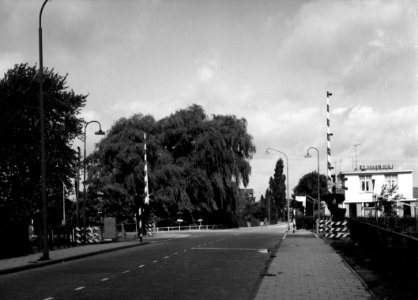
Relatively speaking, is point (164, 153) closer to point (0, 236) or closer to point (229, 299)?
point (0, 236)

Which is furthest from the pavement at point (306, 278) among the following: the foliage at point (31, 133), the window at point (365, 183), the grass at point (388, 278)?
the window at point (365, 183)

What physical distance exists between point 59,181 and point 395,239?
85.2 ft

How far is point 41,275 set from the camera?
15.7 m

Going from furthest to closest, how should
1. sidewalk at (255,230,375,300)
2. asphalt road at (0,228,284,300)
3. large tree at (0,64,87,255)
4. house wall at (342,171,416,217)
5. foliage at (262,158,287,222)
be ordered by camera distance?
foliage at (262,158,287,222), house wall at (342,171,416,217), large tree at (0,64,87,255), asphalt road at (0,228,284,300), sidewalk at (255,230,375,300)

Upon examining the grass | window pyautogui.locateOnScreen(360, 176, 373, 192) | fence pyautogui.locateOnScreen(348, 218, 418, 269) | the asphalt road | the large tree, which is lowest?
the asphalt road

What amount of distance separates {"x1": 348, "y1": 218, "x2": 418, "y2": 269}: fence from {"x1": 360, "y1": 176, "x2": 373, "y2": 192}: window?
6505 cm

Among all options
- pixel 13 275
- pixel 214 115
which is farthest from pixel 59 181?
pixel 214 115

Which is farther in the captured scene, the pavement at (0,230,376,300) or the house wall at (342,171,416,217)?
the house wall at (342,171,416,217)

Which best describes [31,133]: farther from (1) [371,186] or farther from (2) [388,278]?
(1) [371,186]

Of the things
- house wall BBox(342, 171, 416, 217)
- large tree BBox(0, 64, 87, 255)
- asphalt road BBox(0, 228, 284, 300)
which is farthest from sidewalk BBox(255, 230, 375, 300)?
house wall BBox(342, 171, 416, 217)

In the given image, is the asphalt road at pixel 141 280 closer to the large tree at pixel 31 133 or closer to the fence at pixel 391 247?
the fence at pixel 391 247

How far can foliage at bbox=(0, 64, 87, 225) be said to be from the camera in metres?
31.5

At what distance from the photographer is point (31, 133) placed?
33000 millimetres

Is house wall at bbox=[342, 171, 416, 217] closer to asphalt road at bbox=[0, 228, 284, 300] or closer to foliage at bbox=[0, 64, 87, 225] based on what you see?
foliage at bbox=[0, 64, 87, 225]
